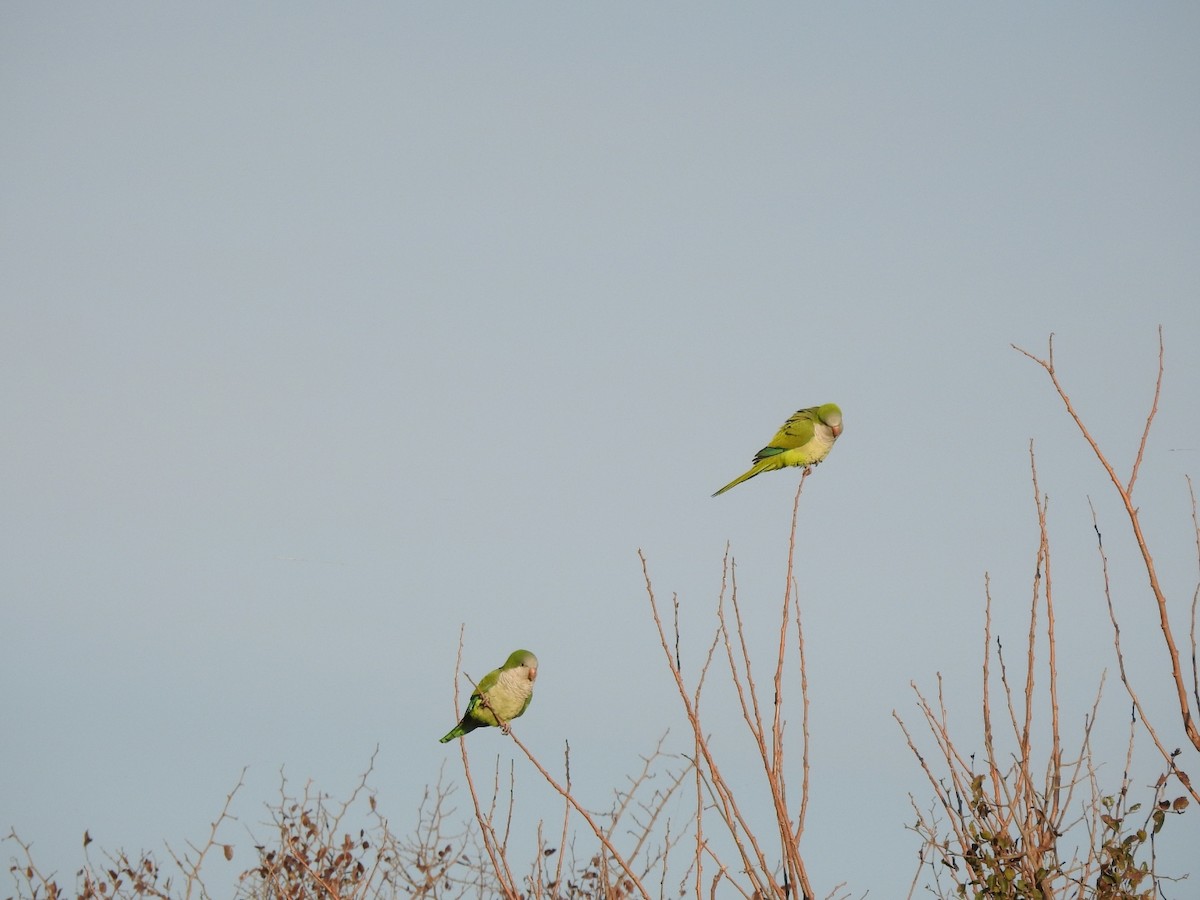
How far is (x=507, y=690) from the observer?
21.4 feet

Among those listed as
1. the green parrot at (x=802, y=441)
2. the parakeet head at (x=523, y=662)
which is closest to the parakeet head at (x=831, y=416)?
the green parrot at (x=802, y=441)

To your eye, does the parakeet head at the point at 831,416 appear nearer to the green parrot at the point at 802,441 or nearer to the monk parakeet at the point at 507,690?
the green parrot at the point at 802,441

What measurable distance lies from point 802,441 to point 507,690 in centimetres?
240

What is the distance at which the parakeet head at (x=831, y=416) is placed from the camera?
7.50 meters

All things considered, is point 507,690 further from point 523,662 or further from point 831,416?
point 831,416

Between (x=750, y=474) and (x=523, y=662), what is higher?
(x=750, y=474)

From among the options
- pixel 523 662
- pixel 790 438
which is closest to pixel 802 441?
pixel 790 438

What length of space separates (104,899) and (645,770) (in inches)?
170

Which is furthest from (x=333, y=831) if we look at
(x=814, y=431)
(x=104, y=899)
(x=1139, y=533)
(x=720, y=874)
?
(x=1139, y=533)

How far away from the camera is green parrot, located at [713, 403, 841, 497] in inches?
287

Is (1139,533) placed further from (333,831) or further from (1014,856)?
(333,831)

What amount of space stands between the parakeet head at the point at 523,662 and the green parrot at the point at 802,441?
65.9 inches

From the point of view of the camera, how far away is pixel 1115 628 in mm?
2838

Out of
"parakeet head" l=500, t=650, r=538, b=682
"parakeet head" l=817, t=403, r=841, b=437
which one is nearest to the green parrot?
"parakeet head" l=817, t=403, r=841, b=437
